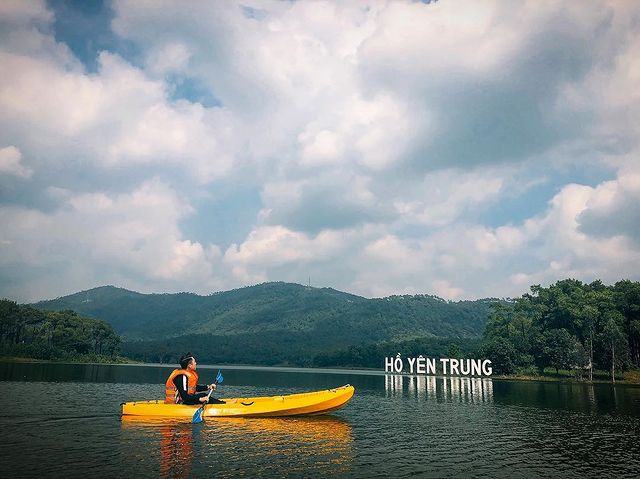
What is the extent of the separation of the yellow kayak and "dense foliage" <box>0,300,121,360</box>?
144m

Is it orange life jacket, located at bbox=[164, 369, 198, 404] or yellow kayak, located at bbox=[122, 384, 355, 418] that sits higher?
orange life jacket, located at bbox=[164, 369, 198, 404]

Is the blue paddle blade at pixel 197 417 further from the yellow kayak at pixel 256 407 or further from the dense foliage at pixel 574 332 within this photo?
the dense foliage at pixel 574 332

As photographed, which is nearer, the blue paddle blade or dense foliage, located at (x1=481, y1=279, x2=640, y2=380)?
the blue paddle blade

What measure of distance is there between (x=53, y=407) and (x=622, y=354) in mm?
112964

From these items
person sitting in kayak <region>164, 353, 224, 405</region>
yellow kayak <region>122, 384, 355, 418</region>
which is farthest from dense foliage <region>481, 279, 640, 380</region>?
person sitting in kayak <region>164, 353, 224, 405</region>

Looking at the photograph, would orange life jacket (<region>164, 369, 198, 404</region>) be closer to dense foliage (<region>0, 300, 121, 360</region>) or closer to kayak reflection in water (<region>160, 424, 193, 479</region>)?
kayak reflection in water (<region>160, 424, 193, 479</region>)

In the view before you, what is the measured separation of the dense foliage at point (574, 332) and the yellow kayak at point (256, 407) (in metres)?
88.2

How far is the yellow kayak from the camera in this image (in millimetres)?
30794

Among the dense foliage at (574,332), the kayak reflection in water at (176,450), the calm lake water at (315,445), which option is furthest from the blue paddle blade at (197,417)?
the dense foliage at (574,332)

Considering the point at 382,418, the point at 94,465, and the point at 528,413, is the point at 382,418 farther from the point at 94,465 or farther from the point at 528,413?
the point at 94,465

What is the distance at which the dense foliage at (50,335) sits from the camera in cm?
15038

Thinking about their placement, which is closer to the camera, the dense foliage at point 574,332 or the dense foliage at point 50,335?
the dense foliage at point 574,332

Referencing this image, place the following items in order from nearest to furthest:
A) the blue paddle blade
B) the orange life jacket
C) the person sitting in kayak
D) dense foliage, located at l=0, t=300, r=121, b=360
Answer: the blue paddle blade
the person sitting in kayak
the orange life jacket
dense foliage, located at l=0, t=300, r=121, b=360

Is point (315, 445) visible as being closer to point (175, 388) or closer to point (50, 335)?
point (175, 388)
